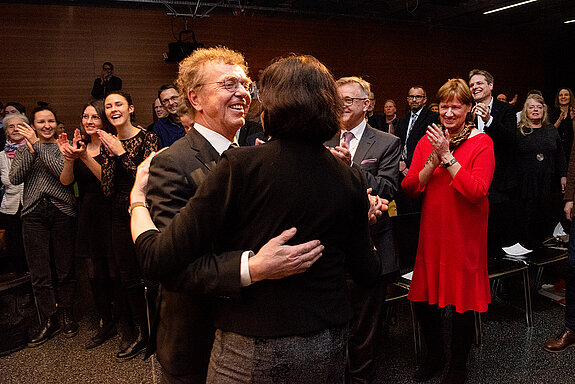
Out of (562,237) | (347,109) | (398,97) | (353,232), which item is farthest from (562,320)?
(398,97)

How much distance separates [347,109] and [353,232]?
→ 56.1 inches

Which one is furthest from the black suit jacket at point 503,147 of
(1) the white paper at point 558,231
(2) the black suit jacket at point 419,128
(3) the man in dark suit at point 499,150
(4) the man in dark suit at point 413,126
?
(2) the black suit jacket at point 419,128

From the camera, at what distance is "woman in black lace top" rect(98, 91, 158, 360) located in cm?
301

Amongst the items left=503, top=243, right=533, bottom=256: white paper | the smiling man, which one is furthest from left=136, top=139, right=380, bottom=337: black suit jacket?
the smiling man

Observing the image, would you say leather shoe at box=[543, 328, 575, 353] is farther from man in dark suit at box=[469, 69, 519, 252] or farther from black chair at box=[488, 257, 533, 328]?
man in dark suit at box=[469, 69, 519, 252]

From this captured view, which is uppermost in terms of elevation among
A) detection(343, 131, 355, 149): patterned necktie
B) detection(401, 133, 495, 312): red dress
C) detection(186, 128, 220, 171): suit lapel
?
detection(343, 131, 355, 149): patterned necktie

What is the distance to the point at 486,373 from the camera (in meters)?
2.82

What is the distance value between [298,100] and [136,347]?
2.65 meters

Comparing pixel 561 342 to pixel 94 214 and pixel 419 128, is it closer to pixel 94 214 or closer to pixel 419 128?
pixel 419 128

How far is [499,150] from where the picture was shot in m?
4.05

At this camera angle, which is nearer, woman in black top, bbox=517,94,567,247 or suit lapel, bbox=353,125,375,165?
suit lapel, bbox=353,125,375,165

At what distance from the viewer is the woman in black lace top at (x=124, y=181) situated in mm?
3012

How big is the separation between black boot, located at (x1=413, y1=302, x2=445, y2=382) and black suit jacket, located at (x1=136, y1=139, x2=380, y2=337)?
163 centimetres

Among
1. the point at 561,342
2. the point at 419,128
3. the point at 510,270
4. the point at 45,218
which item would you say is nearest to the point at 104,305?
the point at 45,218
